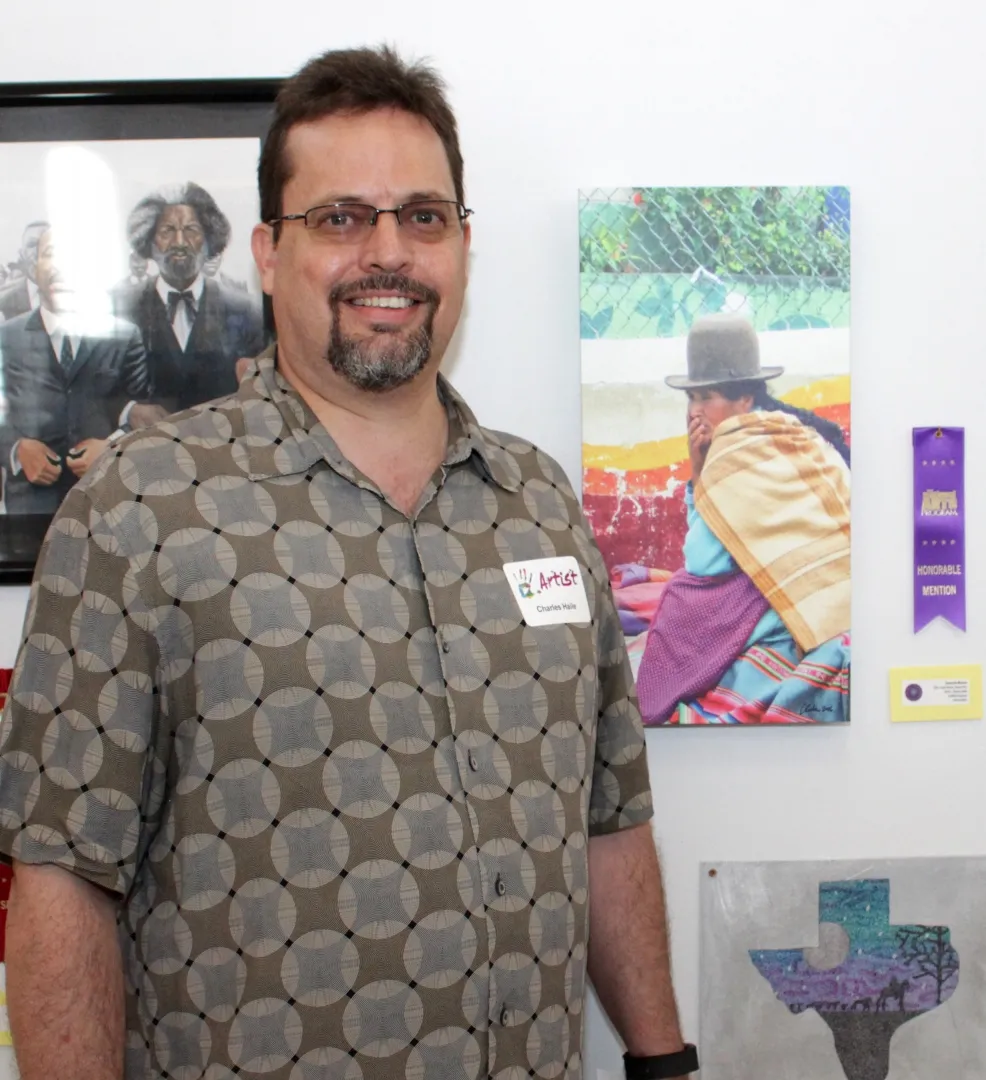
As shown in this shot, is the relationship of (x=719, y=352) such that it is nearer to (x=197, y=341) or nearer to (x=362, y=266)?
(x=362, y=266)

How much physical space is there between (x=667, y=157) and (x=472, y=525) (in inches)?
24.5

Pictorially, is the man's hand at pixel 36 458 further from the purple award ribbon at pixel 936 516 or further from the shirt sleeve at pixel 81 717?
the purple award ribbon at pixel 936 516

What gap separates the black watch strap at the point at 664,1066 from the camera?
4.58ft

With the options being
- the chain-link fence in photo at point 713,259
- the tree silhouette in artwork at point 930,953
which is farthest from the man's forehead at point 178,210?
the tree silhouette in artwork at point 930,953

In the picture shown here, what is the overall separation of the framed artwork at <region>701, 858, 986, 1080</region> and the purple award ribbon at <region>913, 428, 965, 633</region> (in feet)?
1.23

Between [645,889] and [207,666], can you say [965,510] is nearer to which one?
[645,889]

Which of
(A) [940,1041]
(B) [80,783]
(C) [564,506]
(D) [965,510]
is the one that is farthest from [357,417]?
(A) [940,1041]

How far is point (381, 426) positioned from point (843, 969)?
3.28 ft

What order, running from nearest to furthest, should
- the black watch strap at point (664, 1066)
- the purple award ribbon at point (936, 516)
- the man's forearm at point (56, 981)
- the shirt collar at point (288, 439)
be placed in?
the man's forearm at point (56, 981) < the shirt collar at point (288, 439) < the black watch strap at point (664, 1066) < the purple award ribbon at point (936, 516)

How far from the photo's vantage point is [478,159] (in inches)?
61.6

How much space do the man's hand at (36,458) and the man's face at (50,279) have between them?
0.18m

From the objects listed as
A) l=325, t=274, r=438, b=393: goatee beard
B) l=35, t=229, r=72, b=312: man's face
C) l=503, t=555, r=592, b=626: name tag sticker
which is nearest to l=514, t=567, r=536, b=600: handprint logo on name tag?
l=503, t=555, r=592, b=626: name tag sticker

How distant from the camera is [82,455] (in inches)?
60.3

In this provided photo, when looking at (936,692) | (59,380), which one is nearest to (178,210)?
(59,380)
